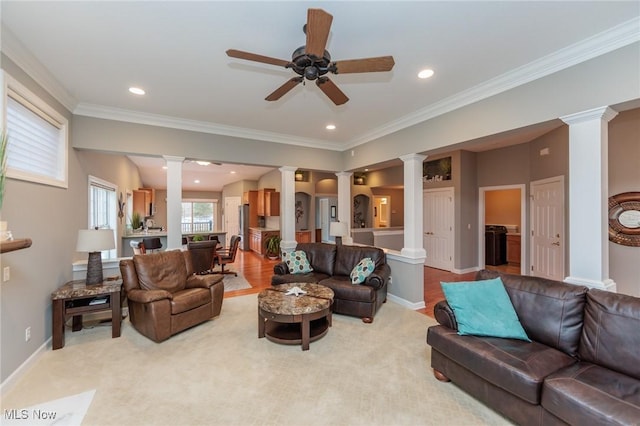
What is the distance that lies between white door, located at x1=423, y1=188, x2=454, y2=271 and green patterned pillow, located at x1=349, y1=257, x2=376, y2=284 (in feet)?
11.6

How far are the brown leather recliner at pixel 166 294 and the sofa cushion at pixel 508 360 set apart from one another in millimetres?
2714

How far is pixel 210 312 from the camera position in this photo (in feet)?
11.5

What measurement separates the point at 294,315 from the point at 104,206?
473cm

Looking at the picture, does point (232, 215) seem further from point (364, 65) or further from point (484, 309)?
point (484, 309)

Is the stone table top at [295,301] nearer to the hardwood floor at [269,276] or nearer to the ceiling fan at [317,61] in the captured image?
the hardwood floor at [269,276]

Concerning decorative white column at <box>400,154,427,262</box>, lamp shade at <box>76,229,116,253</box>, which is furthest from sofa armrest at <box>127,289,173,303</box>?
decorative white column at <box>400,154,427,262</box>

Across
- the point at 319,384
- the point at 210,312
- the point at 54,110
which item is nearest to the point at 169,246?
the point at 210,312

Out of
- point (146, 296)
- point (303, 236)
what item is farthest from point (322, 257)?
point (303, 236)

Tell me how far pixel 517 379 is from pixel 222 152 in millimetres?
4520

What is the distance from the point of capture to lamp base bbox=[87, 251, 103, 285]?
10.6 feet

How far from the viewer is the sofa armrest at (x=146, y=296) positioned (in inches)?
116

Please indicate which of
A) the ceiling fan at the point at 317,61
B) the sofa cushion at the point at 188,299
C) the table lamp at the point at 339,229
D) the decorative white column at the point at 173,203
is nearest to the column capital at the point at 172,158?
the decorative white column at the point at 173,203

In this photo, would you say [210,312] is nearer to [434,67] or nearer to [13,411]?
[13,411]

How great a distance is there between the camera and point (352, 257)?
4320 millimetres
